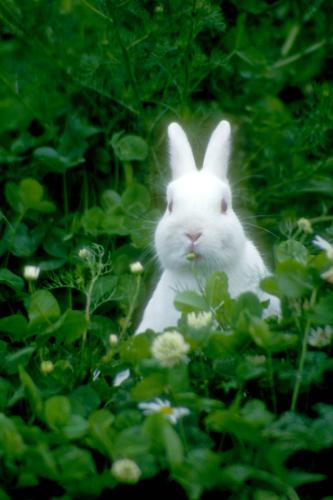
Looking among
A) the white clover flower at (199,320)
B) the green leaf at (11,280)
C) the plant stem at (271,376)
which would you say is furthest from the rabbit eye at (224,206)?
the plant stem at (271,376)

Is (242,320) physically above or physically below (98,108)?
below

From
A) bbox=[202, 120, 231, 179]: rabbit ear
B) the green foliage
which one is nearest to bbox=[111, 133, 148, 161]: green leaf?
the green foliage

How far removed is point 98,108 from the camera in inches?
149

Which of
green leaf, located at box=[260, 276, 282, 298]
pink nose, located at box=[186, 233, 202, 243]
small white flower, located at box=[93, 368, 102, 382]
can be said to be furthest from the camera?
Answer: pink nose, located at box=[186, 233, 202, 243]

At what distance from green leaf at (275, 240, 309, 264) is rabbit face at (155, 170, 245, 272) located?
18.9 inches

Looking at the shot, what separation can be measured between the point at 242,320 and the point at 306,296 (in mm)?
159

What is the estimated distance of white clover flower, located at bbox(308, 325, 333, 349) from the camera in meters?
1.92

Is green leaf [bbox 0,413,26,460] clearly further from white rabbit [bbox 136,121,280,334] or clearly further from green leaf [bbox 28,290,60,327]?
white rabbit [bbox 136,121,280,334]

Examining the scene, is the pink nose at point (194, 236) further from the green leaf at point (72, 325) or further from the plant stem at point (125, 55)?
the plant stem at point (125, 55)

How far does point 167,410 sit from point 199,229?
956mm

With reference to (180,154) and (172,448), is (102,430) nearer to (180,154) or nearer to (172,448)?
(172,448)

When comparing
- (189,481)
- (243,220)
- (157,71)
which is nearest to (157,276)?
(243,220)

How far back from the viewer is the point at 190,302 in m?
2.11

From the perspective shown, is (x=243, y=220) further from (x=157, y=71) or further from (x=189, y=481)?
→ (x=189, y=481)
